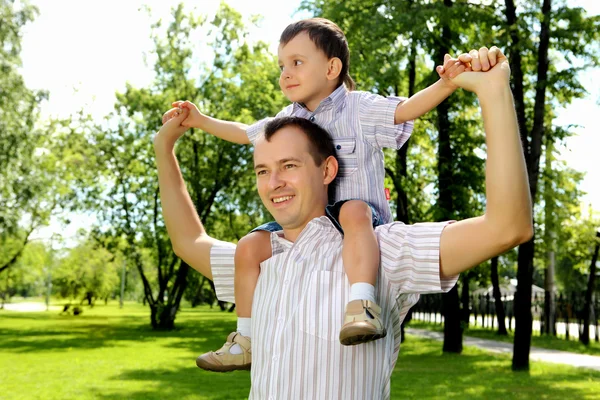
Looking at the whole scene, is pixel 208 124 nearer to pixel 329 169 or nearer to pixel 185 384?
pixel 329 169

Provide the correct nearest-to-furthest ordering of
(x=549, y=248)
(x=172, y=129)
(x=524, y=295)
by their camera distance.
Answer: (x=172, y=129) < (x=524, y=295) < (x=549, y=248)

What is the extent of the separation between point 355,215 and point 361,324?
0.44 meters

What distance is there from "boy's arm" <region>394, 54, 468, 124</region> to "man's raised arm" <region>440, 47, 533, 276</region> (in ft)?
0.33

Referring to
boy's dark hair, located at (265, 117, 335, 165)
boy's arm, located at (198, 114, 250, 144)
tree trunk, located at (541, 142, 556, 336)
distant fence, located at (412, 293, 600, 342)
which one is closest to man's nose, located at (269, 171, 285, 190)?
boy's dark hair, located at (265, 117, 335, 165)

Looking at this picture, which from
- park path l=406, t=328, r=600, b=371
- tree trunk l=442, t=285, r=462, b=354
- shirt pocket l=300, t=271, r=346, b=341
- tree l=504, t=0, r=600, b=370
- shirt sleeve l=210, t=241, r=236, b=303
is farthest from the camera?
tree trunk l=442, t=285, r=462, b=354

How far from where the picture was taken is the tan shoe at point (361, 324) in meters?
2.09

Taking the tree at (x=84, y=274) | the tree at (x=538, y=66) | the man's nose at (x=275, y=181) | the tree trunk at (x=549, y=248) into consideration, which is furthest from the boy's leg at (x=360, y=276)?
the tree at (x=84, y=274)

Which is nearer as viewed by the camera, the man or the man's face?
the man

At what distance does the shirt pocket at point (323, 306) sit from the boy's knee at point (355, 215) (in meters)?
0.17

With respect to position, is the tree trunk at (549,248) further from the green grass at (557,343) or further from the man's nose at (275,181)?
the man's nose at (275,181)

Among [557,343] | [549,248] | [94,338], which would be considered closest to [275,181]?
[557,343]

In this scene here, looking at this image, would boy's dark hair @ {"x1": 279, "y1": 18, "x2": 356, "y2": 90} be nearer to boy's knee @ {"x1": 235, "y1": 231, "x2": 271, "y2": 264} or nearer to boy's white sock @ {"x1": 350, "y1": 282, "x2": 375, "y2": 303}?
boy's knee @ {"x1": 235, "y1": 231, "x2": 271, "y2": 264}

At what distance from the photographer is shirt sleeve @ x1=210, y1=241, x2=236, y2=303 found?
2.62 metres

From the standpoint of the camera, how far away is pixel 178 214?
9.01 ft
